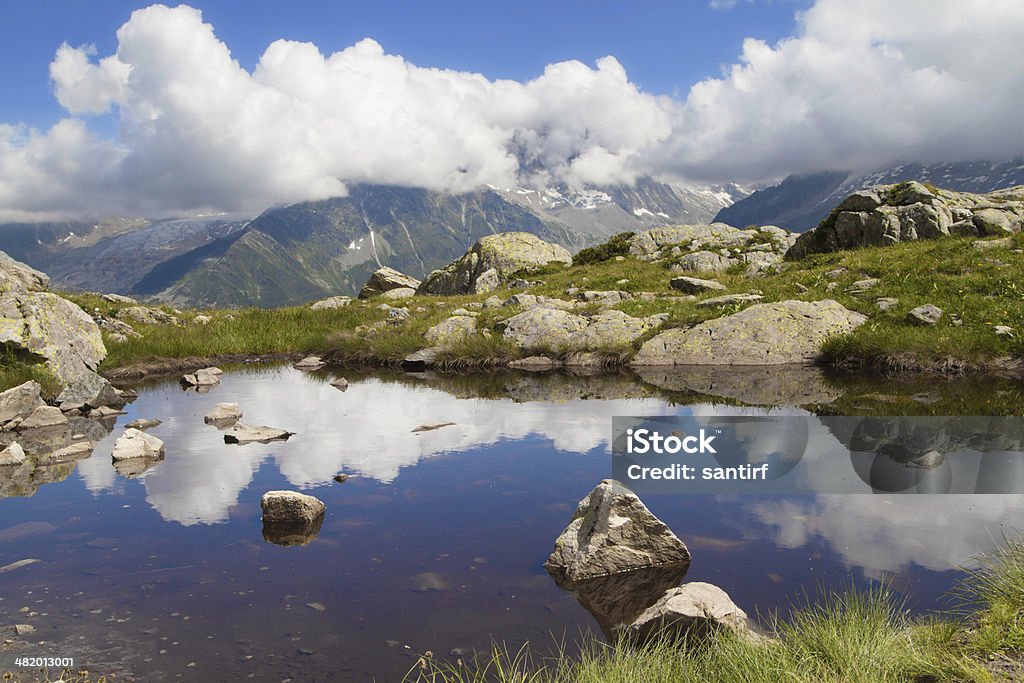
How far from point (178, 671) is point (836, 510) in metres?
7.60

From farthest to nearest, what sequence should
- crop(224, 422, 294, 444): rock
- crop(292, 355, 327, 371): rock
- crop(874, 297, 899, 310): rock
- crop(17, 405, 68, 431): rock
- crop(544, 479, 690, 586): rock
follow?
crop(292, 355, 327, 371): rock < crop(874, 297, 899, 310): rock < crop(17, 405, 68, 431): rock < crop(224, 422, 294, 444): rock < crop(544, 479, 690, 586): rock

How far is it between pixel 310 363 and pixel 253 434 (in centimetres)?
1535

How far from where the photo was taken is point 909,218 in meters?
34.2

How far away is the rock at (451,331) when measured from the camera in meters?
26.8

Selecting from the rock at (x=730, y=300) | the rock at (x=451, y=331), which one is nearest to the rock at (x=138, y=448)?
the rock at (x=451, y=331)

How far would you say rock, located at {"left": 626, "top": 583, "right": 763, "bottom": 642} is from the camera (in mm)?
5379

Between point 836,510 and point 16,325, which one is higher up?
point 16,325

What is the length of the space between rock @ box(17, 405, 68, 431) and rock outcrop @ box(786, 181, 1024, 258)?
3621 cm

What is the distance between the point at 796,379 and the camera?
19453 mm

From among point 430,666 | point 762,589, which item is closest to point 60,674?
point 430,666

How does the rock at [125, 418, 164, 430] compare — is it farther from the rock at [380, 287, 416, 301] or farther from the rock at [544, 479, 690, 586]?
the rock at [380, 287, 416, 301]

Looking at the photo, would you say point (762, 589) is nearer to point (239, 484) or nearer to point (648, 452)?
point (648, 452)

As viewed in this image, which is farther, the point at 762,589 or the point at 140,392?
the point at 140,392

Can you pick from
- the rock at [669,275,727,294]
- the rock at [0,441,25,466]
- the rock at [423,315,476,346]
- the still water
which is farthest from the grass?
the rock at [669,275,727,294]
